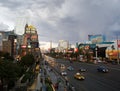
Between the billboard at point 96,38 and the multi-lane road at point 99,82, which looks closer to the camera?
the multi-lane road at point 99,82

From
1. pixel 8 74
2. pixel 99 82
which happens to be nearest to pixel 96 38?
pixel 99 82

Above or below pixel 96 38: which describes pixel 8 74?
below

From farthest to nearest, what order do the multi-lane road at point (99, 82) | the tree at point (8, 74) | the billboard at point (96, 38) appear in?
1. the billboard at point (96, 38)
2. the multi-lane road at point (99, 82)
3. the tree at point (8, 74)

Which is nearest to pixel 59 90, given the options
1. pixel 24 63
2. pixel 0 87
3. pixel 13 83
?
pixel 13 83

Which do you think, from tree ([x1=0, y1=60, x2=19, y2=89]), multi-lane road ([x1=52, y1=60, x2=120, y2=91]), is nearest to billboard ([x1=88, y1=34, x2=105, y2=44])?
multi-lane road ([x1=52, y1=60, x2=120, y2=91])

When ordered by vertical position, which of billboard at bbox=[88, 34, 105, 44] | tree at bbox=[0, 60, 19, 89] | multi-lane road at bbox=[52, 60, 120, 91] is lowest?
multi-lane road at bbox=[52, 60, 120, 91]

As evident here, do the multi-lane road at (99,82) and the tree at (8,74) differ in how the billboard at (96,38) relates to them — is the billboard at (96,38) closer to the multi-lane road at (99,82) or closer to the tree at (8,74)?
the multi-lane road at (99,82)

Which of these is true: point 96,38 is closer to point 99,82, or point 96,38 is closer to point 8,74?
point 99,82

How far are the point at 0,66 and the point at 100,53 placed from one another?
140712mm

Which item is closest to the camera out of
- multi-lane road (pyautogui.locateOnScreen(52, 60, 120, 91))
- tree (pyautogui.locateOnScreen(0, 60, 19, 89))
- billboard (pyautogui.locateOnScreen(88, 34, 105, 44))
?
tree (pyautogui.locateOnScreen(0, 60, 19, 89))

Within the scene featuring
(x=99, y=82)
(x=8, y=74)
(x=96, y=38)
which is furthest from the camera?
(x=96, y=38)

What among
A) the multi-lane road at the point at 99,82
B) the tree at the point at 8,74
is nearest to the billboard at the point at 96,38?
the multi-lane road at the point at 99,82

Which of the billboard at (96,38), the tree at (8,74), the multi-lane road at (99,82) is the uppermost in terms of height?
the billboard at (96,38)

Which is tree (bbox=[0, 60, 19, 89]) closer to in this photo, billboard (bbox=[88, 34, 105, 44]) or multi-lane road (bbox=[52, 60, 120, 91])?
multi-lane road (bbox=[52, 60, 120, 91])
